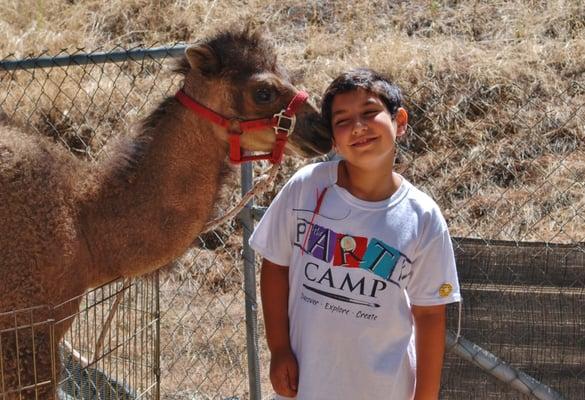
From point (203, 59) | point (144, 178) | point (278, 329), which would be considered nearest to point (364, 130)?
point (278, 329)

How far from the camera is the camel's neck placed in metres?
4.17

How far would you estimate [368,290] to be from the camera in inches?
114

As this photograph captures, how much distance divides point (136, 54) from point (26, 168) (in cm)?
93

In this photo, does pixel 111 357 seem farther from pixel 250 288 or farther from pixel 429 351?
pixel 429 351

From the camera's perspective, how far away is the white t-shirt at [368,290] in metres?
2.89

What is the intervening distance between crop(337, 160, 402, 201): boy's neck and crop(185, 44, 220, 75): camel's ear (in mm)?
1408

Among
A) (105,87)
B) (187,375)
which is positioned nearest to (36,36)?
(105,87)

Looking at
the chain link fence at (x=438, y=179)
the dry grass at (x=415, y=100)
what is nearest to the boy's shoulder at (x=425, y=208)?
the chain link fence at (x=438, y=179)

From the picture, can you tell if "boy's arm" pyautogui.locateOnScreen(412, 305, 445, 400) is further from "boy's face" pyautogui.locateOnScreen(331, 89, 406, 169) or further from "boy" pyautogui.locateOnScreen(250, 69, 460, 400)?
"boy's face" pyautogui.locateOnScreen(331, 89, 406, 169)

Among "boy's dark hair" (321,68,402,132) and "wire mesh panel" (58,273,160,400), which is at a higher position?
Result: "boy's dark hair" (321,68,402,132)

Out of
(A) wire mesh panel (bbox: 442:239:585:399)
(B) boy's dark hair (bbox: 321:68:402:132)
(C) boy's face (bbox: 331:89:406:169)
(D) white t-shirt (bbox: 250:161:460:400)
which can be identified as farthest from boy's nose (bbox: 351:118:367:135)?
(A) wire mesh panel (bbox: 442:239:585:399)

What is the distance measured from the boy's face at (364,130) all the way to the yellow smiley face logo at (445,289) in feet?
1.55

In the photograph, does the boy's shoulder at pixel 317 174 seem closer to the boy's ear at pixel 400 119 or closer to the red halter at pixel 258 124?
the boy's ear at pixel 400 119

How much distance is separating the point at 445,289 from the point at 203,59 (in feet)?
6.26
